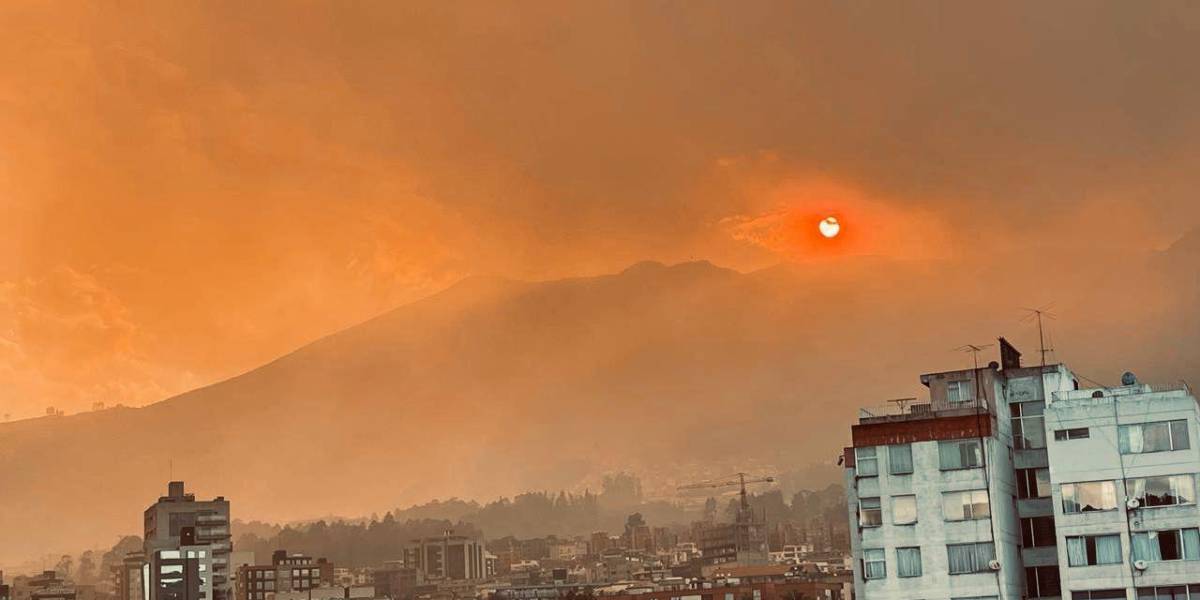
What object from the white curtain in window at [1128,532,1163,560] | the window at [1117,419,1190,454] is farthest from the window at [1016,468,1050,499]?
the white curtain in window at [1128,532,1163,560]

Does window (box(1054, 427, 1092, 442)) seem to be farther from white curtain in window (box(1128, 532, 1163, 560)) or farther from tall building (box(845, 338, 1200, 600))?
white curtain in window (box(1128, 532, 1163, 560))

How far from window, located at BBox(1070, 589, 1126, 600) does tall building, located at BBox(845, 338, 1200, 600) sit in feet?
0.14

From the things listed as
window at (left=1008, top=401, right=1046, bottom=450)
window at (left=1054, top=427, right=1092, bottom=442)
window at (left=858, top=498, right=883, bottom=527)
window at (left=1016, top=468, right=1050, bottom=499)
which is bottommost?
window at (left=858, top=498, right=883, bottom=527)

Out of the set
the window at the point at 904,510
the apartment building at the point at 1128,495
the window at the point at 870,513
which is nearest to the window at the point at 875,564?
the window at the point at 870,513

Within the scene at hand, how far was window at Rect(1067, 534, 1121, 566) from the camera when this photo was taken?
178ft

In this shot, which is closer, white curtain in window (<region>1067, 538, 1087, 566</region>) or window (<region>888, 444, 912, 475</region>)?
white curtain in window (<region>1067, 538, 1087, 566</region>)

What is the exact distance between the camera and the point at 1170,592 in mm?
53219

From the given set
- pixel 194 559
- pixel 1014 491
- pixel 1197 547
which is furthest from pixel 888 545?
pixel 194 559

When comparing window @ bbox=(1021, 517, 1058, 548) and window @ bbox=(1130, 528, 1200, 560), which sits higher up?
window @ bbox=(1021, 517, 1058, 548)

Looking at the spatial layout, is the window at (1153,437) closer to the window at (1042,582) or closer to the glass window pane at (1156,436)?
the glass window pane at (1156,436)

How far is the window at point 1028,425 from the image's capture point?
6100cm

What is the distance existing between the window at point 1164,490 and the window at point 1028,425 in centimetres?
658

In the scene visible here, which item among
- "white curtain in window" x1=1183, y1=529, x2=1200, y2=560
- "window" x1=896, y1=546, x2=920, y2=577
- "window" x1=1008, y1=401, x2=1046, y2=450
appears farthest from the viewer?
"window" x1=1008, y1=401, x2=1046, y2=450

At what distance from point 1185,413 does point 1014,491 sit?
821cm
